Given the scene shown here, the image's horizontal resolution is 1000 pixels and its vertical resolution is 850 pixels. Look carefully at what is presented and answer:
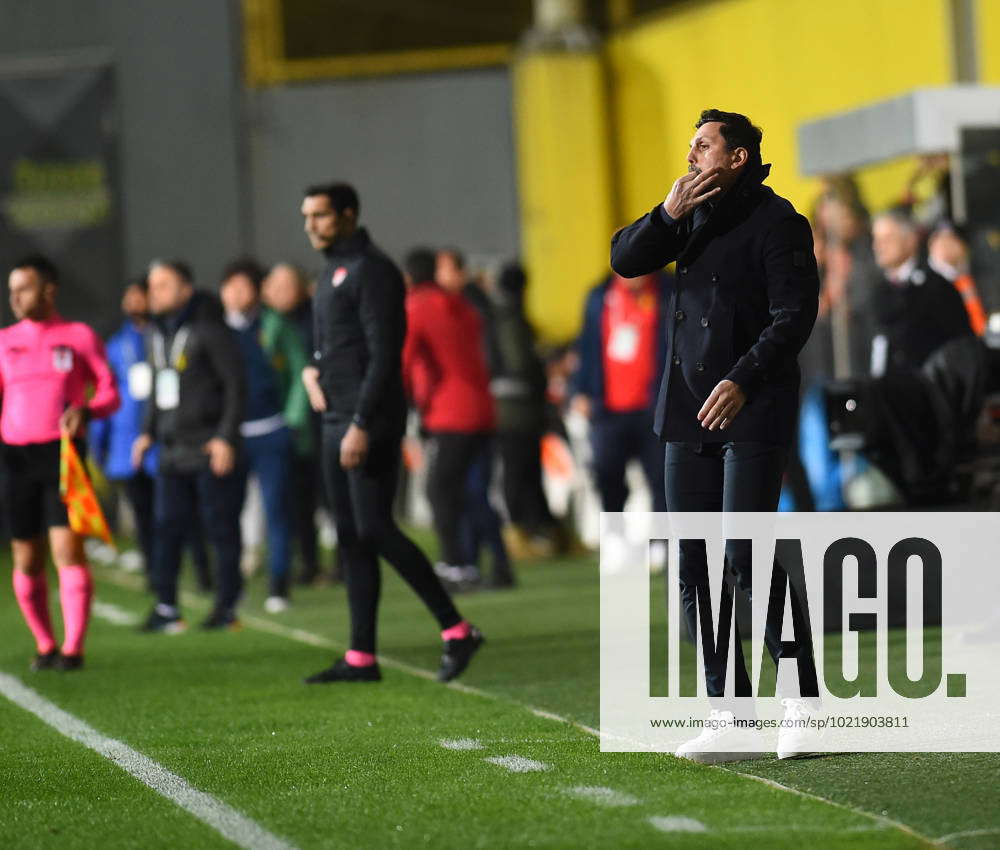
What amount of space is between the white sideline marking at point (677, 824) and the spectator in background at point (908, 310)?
4535 millimetres

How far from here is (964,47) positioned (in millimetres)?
19484

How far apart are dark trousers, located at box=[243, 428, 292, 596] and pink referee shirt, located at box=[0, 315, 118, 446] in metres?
2.80

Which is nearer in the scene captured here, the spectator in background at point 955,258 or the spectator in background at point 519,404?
the spectator in background at point 955,258

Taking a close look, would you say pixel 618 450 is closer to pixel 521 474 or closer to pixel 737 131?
pixel 521 474

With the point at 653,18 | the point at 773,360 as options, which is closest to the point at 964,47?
the point at 653,18

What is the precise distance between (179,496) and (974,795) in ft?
20.7

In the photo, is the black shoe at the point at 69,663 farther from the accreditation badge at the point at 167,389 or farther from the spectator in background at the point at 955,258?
the spectator in background at the point at 955,258

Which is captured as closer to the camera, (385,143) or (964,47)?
(964,47)

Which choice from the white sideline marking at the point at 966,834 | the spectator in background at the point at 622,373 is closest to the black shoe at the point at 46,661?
the spectator in background at the point at 622,373

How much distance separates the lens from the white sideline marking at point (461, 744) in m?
6.63

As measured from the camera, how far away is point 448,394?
12383 mm

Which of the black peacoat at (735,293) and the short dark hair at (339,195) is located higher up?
the short dark hair at (339,195)

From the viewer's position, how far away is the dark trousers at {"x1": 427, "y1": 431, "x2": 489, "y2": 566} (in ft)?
40.5

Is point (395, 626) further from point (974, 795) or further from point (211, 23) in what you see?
point (211, 23)
